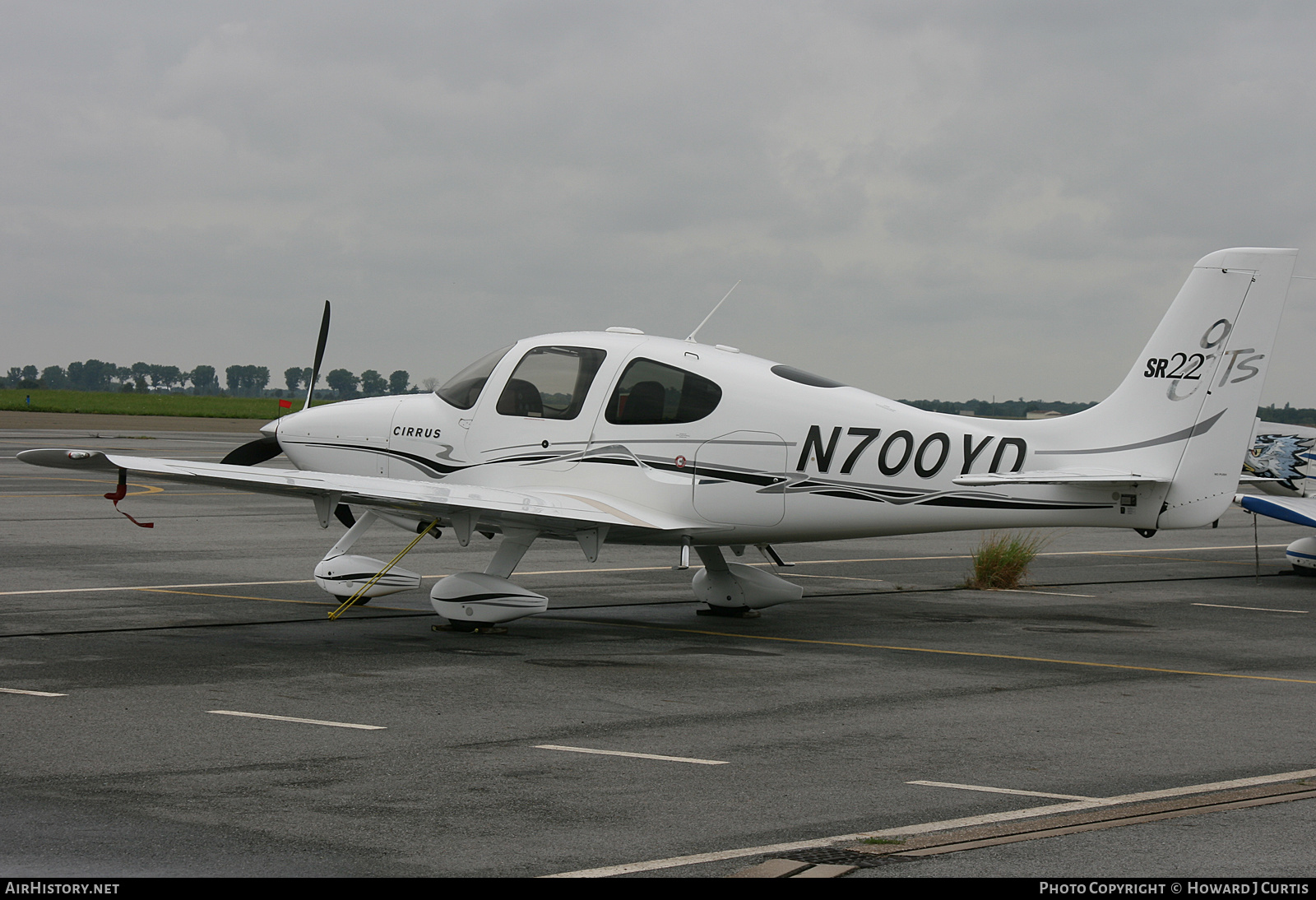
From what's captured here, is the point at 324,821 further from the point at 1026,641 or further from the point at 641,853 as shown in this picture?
the point at 1026,641

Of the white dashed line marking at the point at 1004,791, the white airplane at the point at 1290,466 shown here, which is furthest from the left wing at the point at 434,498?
the white airplane at the point at 1290,466

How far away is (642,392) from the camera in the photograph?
12.4 meters

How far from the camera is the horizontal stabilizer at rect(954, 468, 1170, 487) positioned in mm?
11391

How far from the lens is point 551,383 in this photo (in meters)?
12.8

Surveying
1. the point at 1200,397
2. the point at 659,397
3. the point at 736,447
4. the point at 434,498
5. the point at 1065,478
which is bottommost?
the point at 434,498

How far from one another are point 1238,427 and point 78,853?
9.98 m

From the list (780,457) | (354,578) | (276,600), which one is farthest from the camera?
(276,600)

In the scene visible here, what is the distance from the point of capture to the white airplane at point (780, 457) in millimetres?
11594

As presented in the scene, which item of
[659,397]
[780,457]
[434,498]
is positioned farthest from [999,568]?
[434,498]

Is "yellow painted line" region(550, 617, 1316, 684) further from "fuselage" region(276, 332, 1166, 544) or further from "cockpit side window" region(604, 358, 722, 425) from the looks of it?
"cockpit side window" region(604, 358, 722, 425)

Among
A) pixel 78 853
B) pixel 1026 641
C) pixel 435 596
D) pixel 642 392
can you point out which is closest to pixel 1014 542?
pixel 1026 641

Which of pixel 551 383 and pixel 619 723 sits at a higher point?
pixel 551 383

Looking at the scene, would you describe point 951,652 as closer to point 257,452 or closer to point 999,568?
point 999,568

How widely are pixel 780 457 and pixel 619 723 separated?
4.14m
